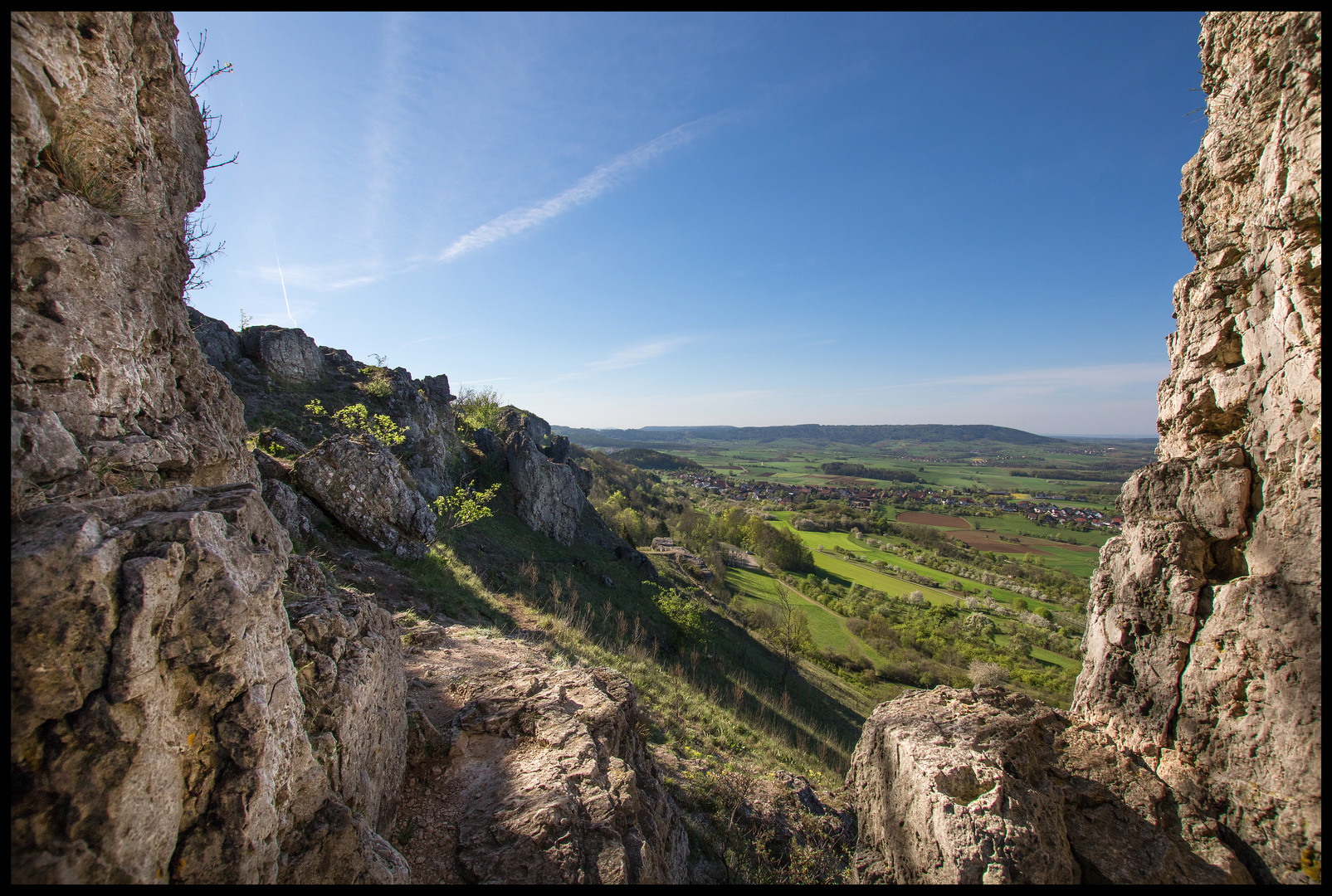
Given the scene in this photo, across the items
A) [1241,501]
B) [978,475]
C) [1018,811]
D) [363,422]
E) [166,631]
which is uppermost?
[363,422]

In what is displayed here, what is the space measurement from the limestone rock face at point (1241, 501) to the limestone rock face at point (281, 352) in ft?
102

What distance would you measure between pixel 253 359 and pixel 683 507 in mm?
55874

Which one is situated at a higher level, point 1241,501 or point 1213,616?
point 1241,501

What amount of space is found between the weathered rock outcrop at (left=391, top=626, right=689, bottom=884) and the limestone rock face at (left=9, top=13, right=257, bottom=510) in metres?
4.27

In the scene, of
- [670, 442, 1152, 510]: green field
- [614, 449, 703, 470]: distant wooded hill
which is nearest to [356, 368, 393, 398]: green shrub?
[614, 449, 703, 470]: distant wooded hill

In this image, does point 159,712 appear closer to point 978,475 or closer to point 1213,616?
point 1213,616

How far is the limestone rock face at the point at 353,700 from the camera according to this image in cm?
414

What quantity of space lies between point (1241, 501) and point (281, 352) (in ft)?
106

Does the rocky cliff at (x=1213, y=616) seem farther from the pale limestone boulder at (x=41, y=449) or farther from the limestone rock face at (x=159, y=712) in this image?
the pale limestone boulder at (x=41, y=449)

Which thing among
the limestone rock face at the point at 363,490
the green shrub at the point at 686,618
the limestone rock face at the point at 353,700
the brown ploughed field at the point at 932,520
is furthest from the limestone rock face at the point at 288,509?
the brown ploughed field at the point at 932,520

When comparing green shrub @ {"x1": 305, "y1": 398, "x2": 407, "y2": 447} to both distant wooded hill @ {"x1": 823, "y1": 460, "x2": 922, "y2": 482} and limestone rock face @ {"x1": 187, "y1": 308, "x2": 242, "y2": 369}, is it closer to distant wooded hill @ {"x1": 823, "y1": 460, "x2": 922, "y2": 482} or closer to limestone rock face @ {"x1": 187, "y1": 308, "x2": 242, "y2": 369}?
limestone rock face @ {"x1": 187, "y1": 308, "x2": 242, "y2": 369}

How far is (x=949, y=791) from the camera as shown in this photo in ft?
15.8

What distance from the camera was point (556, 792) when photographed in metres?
5.17

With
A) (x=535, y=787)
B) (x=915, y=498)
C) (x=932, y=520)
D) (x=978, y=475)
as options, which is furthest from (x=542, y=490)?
(x=978, y=475)
